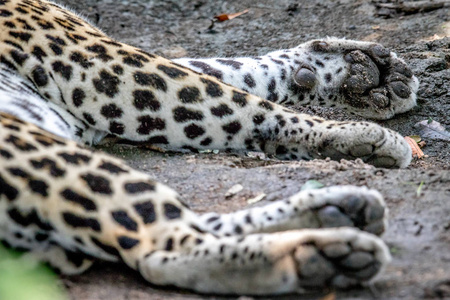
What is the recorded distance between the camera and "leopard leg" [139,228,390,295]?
8.30ft

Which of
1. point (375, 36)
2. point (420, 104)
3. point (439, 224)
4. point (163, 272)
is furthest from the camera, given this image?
point (375, 36)

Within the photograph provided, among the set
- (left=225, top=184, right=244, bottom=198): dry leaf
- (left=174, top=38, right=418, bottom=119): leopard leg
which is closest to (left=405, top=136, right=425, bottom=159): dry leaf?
(left=174, top=38, right=418, bottom=119): leopard leg

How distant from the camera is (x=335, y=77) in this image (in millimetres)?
5438

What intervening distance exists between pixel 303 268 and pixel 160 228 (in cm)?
62

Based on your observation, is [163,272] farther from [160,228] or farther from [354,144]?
[354,144]

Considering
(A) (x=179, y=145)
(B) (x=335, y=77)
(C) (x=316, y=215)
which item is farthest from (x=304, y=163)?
(B) (x=335, y=77)

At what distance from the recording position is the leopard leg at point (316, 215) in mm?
2877

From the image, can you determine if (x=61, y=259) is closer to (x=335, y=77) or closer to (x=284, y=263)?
(x=284, y=263)

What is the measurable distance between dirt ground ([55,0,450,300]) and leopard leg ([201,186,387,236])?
8.6 inches

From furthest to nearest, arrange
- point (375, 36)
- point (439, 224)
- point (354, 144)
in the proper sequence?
point (375, 36)
point (354, 144)
point (439, 224)

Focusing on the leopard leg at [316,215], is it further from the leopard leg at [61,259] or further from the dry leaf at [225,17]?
the dry leaf at [225,17]

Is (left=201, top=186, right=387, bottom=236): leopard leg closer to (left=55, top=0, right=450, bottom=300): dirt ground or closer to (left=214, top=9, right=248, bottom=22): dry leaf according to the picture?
(left=55, top=0, right=450, bottom=300): dirt ground

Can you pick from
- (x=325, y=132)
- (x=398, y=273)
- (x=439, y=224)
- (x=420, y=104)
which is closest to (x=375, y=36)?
(x=420, y=104)

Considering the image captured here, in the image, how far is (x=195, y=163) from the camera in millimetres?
4277
